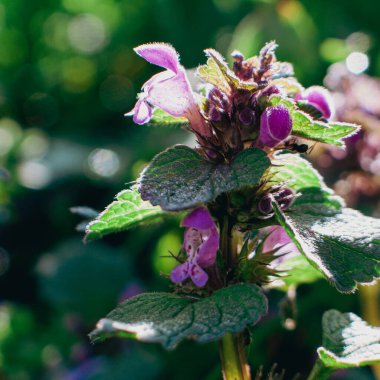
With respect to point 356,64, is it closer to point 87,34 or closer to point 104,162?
point 104,162

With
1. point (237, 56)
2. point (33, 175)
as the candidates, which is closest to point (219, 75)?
point (237, 56)

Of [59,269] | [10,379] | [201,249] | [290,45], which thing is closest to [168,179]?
[201,249]

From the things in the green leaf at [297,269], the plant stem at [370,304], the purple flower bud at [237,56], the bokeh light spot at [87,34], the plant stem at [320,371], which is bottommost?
the plant stem at [370,304]

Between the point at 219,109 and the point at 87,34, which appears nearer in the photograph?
the point at 219,109

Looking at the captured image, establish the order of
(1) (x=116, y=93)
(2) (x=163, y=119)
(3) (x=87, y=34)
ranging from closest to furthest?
(2) (x=163, y=119) → (1) (x=116, y=93) → (3) (x=87, y=34)

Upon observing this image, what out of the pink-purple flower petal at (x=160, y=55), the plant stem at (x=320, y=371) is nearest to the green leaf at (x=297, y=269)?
the plant stem at (x=320, y=371)

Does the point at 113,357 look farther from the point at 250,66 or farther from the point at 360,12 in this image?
the point at 360,12

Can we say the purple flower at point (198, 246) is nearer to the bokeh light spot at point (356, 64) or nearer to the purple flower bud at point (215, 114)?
the purple flower bud at point (215, 114)
